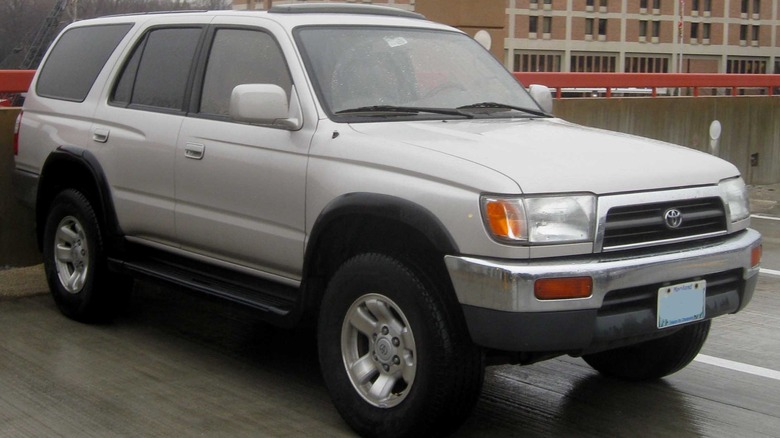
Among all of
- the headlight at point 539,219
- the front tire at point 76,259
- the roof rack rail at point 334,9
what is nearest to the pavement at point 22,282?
the front tire at point 76,259

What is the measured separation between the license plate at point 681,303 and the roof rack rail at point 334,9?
2.48 m

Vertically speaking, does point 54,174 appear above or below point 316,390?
above

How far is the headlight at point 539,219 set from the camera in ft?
13.8

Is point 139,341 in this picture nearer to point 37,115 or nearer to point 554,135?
point 37,115

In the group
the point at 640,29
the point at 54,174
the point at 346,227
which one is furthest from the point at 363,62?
the point at 640,29

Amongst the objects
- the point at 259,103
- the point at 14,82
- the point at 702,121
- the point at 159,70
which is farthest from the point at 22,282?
the point at 702,121

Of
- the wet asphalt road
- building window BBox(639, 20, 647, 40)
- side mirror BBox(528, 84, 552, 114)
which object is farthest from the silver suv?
building window BBox(639, 20, 647, 40)

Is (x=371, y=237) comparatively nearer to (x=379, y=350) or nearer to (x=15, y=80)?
(x=379, y=350)

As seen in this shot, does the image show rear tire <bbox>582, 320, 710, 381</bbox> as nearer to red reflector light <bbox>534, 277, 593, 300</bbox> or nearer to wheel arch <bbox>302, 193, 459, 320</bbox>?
red reflector light <bbox>534, 277, 593, 300</bbox>

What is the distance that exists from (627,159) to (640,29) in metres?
88.1

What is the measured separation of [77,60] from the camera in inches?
275

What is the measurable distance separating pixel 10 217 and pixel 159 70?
249cm

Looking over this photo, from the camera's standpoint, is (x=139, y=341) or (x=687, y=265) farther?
(x=139, y=341)

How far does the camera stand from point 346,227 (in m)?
4.89
